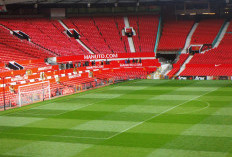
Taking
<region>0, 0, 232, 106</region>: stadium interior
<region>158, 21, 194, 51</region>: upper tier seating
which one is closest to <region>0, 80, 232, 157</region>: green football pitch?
<region>0, 0, 232, 106</region>: stadium interior

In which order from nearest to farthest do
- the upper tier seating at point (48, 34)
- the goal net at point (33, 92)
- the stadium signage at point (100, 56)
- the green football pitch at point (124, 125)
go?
1. the green football pitch at point (124, 125)
2. the goal net at point (33, 92)
3. the stadium signage at point (100, 56)
4. the upper tier seating at point (48, 34)

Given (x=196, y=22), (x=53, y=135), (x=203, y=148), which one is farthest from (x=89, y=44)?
(x=203, y=148)

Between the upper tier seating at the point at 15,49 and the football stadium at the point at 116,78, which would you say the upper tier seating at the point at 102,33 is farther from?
the upper tier seating at the point at 15,49

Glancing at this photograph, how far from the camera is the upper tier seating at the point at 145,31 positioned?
6242cm

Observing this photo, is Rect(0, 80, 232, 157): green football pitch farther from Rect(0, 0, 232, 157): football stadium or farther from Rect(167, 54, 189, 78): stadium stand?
Rect(167, 54, 189, 78): stadium stand

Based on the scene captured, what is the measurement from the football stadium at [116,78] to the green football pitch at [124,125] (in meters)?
0.06

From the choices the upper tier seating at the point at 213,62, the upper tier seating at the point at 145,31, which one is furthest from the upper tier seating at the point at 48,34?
the upper tier seating at the point at 213,62

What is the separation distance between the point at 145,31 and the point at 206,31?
33.8 ft

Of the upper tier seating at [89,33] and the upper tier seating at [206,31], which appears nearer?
the upper tier seating at [89,33]

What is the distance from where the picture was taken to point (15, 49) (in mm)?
51562

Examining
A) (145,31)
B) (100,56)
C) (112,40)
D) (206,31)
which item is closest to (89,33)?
(112,40)

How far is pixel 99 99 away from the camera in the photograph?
122 feet

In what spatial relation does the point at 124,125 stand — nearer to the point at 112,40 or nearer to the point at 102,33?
the point at 112,40

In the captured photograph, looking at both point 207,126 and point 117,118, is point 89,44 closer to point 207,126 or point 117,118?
point 117,118
